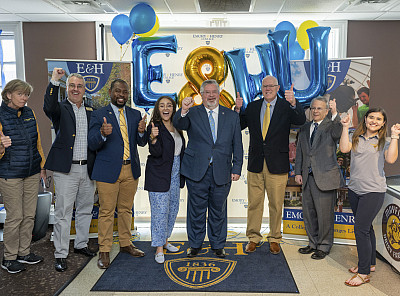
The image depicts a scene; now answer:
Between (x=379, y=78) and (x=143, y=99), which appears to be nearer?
(x=143, y=99)

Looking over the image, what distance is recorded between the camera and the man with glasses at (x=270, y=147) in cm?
339

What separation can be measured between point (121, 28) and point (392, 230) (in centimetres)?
370

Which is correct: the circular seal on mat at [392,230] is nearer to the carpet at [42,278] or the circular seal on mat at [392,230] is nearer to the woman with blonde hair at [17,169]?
the carpet at [42,278]

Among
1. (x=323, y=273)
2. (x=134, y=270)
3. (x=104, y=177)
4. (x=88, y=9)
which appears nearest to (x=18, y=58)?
(x=88, y=9)

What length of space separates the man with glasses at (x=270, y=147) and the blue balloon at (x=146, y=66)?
1.29 metres

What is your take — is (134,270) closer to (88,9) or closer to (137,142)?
(137,142)

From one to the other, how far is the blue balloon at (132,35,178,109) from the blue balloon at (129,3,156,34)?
12 centimetres

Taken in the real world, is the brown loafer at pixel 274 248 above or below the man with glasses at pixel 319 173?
below

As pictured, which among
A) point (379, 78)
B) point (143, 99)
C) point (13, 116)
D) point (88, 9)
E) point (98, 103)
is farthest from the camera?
point (379, 78)

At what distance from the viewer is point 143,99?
417 cm

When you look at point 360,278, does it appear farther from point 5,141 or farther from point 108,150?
point 5,141

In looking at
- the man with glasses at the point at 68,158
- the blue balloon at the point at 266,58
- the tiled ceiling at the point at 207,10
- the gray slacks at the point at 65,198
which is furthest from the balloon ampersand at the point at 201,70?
the gray slacks at the point at 65,198

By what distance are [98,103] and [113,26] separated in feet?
3.44

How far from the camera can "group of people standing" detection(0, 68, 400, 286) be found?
3021 millimetres
